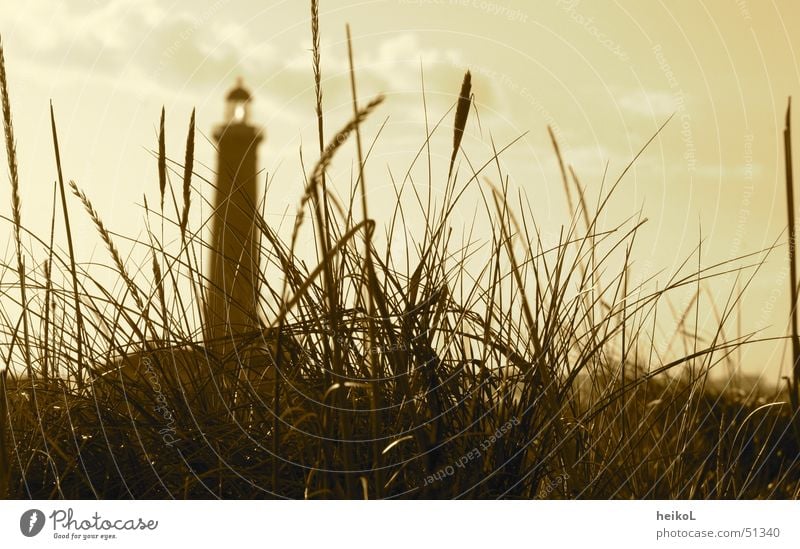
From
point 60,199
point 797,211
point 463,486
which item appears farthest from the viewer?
point 797,211

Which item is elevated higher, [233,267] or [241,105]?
[241,105]

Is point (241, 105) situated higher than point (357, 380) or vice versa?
point (241, 105)

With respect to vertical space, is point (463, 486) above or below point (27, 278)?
below

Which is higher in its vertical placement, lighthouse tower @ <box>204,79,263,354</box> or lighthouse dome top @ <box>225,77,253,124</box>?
lighthouse dome top @ <box>225,77,253,124</box>

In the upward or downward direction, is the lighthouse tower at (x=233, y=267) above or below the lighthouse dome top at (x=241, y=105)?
below

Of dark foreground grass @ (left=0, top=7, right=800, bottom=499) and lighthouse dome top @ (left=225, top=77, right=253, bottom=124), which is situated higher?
lighthouse dome top @ (left=225, top=77, right=253, bottom=124)

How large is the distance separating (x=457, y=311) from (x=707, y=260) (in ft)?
1.35

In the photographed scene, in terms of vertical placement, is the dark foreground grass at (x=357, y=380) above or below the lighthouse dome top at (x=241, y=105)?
below

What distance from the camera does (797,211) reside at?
121 cm

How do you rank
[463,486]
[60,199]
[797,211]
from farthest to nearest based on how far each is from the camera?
[797,211]
[60,199]
[463,486]
